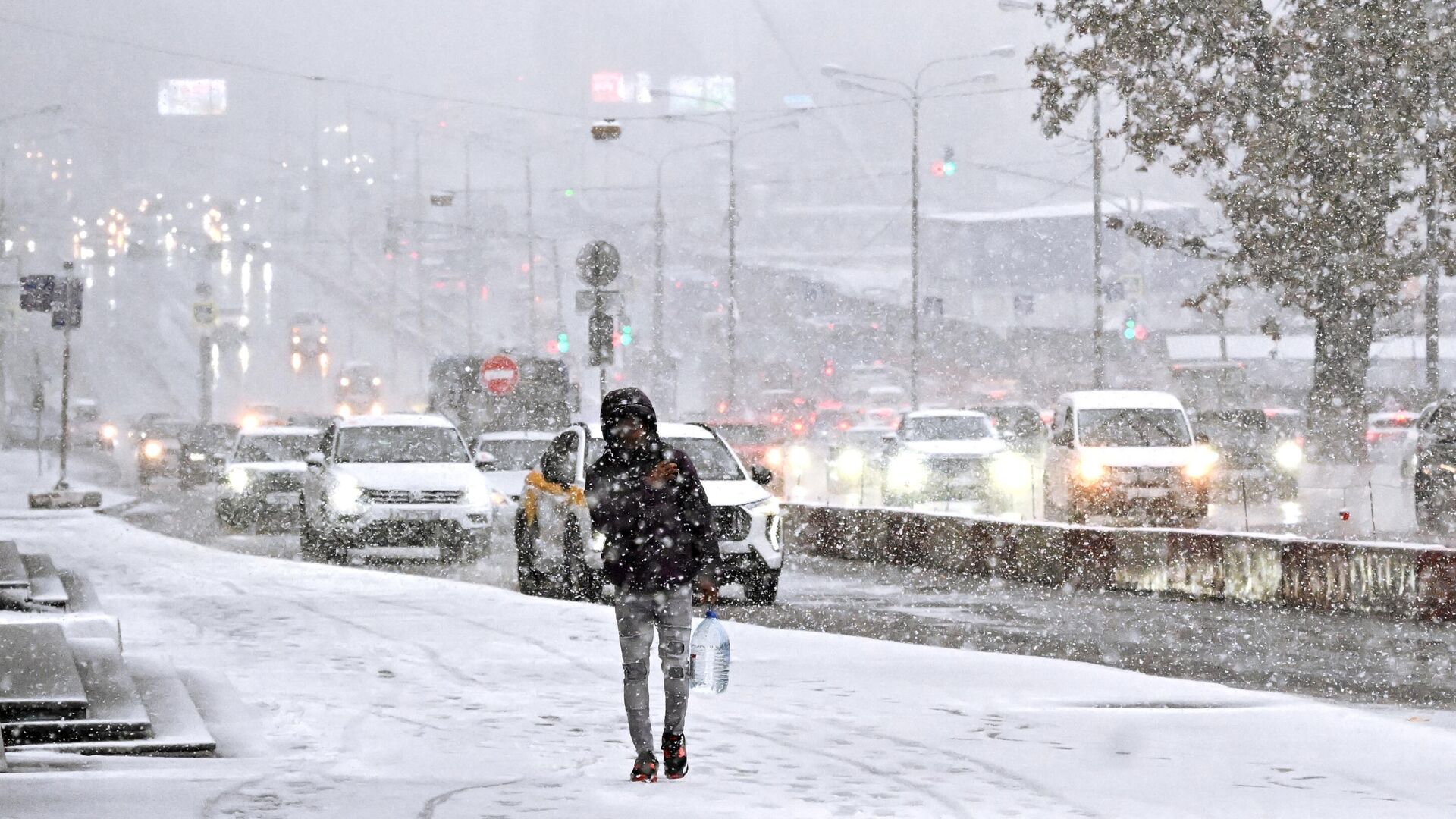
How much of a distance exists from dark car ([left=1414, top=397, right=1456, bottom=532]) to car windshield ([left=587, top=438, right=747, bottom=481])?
10807 millimetres

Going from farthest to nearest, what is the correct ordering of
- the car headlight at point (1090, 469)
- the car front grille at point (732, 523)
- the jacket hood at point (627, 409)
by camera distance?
the car headlight at point (1090, 469), the car front grille at point (732, 523), the jacket hood at point (627, 409)

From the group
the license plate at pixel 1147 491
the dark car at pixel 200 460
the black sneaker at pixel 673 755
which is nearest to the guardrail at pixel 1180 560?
the license plate at pixel 1147 491

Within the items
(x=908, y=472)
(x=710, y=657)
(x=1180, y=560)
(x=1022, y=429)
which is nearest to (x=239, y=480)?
(x=908, y=472)

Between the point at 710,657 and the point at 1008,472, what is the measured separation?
25.4 meters

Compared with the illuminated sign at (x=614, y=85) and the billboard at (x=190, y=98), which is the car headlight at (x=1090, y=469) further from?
the illuminated sign at (x=614, y=85)

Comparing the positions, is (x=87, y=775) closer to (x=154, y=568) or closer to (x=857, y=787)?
(x=857, y=787)

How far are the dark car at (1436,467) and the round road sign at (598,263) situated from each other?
10.6 m

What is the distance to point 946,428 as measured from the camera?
35031 mm

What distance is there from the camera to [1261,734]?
401 inches

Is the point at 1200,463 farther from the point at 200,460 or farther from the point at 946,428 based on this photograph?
the point at 200,460

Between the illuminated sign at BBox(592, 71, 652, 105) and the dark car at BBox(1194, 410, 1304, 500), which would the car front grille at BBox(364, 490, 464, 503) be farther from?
the illuminated sign at BBox(592, 71, 652, 105)

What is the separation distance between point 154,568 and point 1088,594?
9.52 metres

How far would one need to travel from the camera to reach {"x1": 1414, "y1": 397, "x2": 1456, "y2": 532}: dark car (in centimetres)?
2605

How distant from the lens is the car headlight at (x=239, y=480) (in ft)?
104
